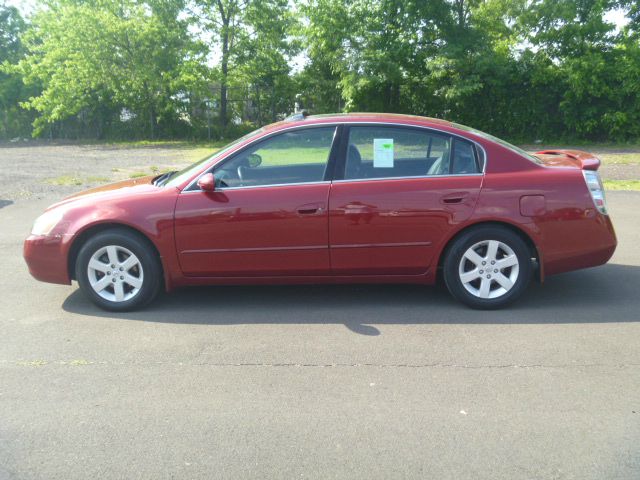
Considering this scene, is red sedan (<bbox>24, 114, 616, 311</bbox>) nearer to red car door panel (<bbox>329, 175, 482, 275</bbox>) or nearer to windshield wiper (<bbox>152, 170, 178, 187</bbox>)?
red car door panel (<bbox>329, 175, 482, 275</bbox>)

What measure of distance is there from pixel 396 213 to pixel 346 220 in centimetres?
42

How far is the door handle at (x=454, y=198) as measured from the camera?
5.29 metres

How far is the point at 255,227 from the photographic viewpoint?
209 inches

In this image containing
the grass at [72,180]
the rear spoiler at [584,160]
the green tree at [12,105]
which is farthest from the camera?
the green tree at [12,105]

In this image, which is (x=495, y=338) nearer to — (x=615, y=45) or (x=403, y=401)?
(x=403, y=401)

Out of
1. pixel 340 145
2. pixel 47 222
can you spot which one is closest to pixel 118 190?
pixel 47 222

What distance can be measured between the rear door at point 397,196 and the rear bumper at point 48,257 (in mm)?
2309

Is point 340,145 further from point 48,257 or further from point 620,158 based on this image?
point 620,158

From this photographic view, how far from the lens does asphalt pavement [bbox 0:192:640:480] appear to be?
10.6ft

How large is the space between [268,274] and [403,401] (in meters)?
2.00

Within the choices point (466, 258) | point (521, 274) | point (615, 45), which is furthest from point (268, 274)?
point (615, 45)

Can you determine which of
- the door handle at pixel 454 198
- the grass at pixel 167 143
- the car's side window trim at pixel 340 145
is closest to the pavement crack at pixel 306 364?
the door handle at pixel 454 198

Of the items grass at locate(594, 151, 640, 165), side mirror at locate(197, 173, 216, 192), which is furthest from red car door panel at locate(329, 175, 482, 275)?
grass at locate(594, 151, 640, 165)

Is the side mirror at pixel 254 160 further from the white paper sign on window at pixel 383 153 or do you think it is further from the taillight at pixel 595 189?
the taillight at pixel 595 189
